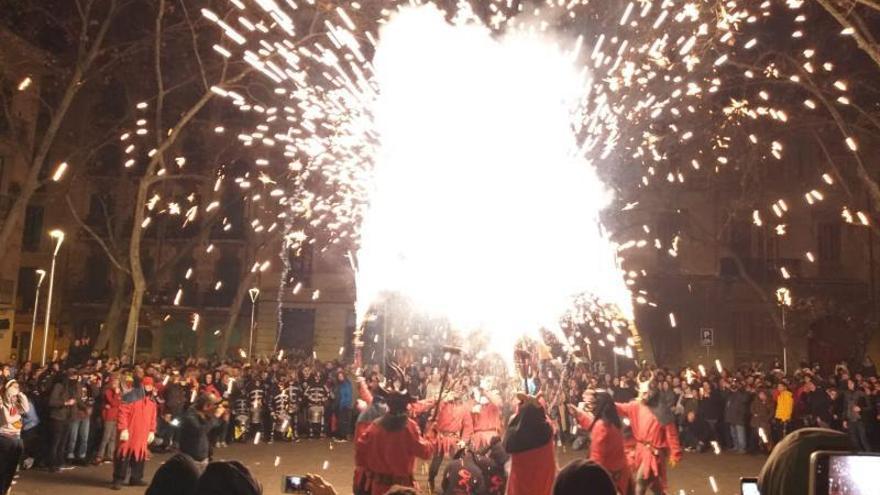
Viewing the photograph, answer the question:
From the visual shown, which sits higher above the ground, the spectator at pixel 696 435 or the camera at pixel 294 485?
the camera at pixel 294 485

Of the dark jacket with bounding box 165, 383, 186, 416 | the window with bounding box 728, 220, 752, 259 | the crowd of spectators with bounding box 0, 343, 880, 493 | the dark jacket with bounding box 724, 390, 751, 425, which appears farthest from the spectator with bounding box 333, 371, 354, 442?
the window with bounding box 728, 220, 752, 259

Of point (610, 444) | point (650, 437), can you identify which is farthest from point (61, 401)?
point (650, 437)

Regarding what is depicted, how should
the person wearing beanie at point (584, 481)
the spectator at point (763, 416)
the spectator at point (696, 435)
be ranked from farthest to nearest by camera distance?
the spectator at point (696, 435) → the spectator at point (763, 416) → the person wearing beanie at point (584, 481)

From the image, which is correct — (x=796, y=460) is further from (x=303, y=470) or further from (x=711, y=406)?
(x=711, y=406)

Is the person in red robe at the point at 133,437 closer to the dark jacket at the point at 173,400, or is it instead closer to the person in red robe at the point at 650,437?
the dark jacket at the point at 173,400

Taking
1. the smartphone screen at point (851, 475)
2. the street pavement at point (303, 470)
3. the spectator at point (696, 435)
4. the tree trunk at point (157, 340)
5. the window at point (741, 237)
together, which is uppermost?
the window at point (741, 237)

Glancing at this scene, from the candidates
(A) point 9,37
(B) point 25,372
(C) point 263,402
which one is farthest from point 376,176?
(A) point 9,37

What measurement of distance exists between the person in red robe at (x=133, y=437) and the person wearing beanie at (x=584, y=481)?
1073cm

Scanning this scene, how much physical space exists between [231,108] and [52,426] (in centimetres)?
2729

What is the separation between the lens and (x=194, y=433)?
10.5 m

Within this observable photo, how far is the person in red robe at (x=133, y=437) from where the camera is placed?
12336 mm

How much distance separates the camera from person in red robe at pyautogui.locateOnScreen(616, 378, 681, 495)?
396 inches

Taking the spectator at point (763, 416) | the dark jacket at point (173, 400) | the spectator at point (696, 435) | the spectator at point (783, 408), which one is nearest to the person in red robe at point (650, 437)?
the spectator at point (696, 435)

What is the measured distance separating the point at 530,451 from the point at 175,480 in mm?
5061
